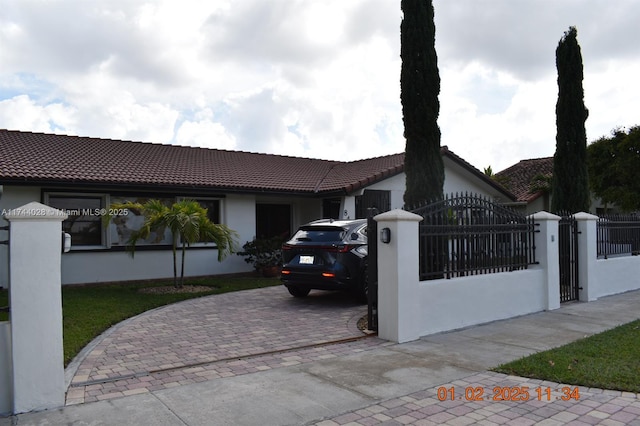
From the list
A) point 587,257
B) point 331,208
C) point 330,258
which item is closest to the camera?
point 330,258

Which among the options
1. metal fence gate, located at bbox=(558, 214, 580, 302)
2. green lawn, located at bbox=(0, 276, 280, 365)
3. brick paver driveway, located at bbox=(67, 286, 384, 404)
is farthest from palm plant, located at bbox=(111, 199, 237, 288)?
metal fence gate, located at bbox=(558, 214, 580, 302)

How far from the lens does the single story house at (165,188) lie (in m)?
12.8

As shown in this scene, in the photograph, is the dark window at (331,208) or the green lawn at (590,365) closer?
the green lawn at (590,365)

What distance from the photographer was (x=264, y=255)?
14969 mm

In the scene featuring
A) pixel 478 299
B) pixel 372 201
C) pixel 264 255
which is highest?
pixel 372 201

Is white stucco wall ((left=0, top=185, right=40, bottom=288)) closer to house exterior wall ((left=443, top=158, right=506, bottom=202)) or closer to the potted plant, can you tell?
the potted plant

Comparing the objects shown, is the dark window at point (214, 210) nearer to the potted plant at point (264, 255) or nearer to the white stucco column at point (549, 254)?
the potted plant at point (264, 255)

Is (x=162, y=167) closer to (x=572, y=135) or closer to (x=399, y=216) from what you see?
(x=399, y=216)

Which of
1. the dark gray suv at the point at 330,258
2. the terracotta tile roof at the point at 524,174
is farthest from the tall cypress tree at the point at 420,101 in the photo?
the terracotta tile roof at the point at 524,174

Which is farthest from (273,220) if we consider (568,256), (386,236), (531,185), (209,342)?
(531,185)

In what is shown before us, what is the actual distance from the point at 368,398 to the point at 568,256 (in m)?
7.62

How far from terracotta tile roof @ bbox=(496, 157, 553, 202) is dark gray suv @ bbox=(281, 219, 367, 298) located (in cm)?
1926

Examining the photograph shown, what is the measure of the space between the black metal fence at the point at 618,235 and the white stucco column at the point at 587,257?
0.65 meters

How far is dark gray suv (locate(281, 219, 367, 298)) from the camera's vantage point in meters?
8.94
